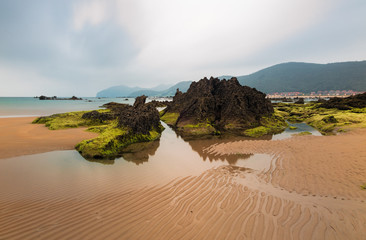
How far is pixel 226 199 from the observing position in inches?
263

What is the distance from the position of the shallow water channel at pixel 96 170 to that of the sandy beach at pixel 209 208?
0.47ft

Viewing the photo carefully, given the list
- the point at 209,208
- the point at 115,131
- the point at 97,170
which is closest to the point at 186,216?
the point at 209,208

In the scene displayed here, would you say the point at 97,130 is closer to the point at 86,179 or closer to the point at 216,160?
the point at 86,179

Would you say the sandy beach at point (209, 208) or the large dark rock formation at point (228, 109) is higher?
the large dark rock formation at point (228, 109)

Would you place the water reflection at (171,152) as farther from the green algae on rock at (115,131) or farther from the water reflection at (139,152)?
the green algae on rock at (115,131)

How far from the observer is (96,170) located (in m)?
9.34

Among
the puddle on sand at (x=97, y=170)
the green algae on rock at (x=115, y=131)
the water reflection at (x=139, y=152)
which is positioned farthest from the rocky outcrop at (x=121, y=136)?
the puddle on sand at (x=97, y=170)

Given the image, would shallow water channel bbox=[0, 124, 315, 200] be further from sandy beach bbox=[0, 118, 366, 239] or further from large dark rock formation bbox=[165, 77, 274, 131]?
large dark rock formation bbox=[165, 77, 274, 131]

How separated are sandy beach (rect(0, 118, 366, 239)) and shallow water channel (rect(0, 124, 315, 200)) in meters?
0.14

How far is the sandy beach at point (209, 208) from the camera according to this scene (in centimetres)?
490

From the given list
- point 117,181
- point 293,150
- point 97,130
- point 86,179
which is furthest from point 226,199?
point 97,130

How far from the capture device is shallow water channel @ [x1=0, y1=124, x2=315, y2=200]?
7.25 metres

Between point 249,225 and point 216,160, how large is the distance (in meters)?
6.33

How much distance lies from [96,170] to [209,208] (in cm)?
692
